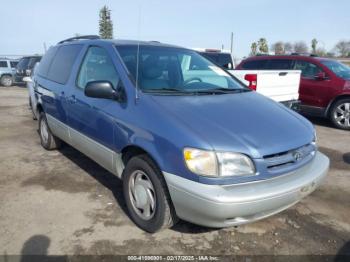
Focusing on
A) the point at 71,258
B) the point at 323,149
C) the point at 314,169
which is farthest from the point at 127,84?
the point at 323,149

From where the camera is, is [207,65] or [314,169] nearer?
[314,169]

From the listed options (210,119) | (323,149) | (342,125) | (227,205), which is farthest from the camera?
(342,125)

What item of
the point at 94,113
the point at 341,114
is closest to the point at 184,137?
the point at 94,113

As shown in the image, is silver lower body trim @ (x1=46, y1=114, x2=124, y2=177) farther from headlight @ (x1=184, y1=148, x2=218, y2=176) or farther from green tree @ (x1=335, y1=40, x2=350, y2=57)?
green tree @ (x1=335, y1=40, x2=350, y2=57)

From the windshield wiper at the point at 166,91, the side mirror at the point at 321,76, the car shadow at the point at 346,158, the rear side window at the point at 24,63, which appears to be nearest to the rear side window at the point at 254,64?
the side mirror at the point at 321,76

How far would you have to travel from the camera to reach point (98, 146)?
358 cm

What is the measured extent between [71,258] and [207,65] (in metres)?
2.71

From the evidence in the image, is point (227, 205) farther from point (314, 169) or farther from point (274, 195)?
point (314, 169)

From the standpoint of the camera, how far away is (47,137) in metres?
5.43

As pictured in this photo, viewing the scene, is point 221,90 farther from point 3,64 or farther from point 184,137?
point 3,64

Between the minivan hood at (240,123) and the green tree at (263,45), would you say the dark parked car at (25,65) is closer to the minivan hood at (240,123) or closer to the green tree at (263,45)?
the minivan hood at (240,123)

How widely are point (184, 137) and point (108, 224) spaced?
1330mm

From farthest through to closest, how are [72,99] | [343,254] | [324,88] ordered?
[324,88] < [72,99] < [343,254]

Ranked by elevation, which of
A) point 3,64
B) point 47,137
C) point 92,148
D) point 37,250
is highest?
point 3,64
